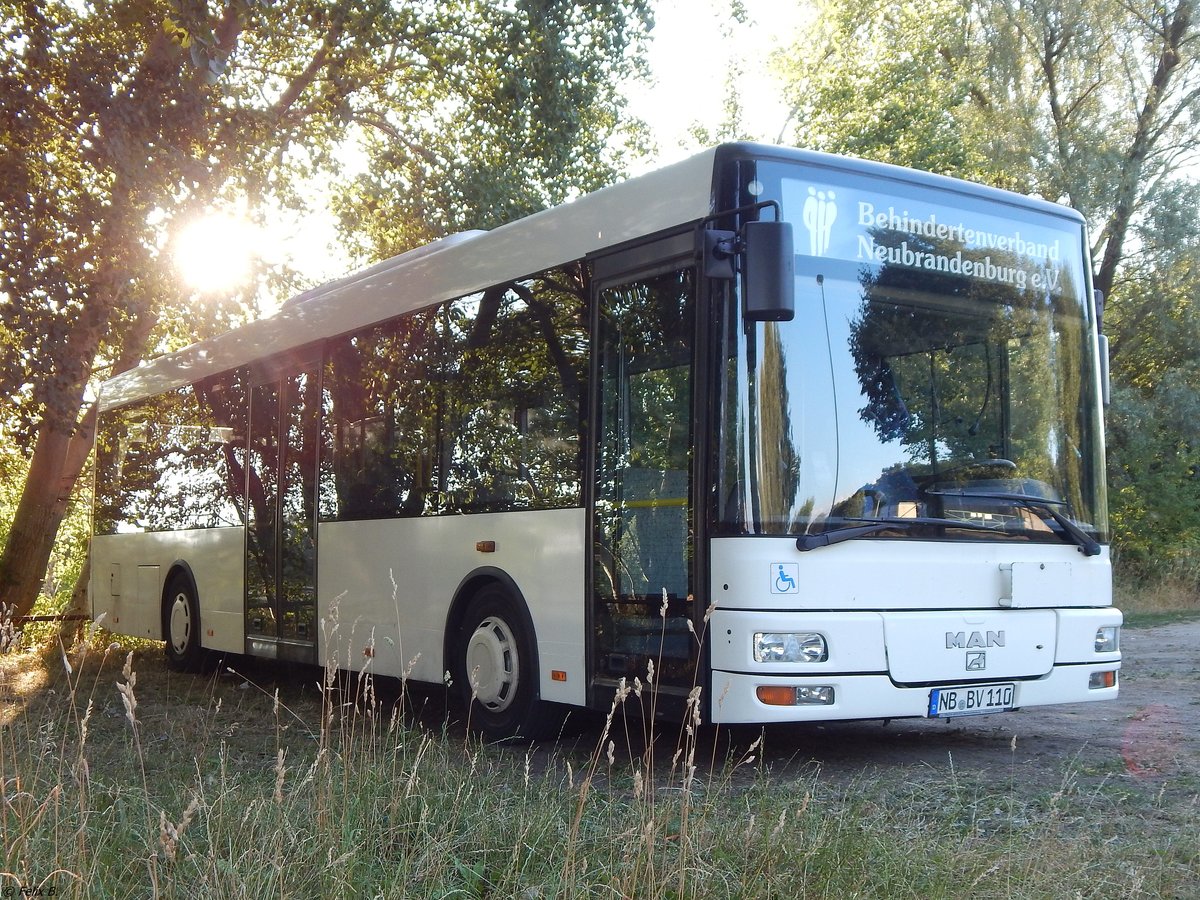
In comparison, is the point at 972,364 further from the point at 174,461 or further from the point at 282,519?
the point at 174,461

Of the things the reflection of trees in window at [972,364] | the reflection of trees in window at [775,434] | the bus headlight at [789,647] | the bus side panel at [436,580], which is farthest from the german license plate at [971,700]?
the bus side panel at [436,580]

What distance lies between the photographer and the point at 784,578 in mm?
6809

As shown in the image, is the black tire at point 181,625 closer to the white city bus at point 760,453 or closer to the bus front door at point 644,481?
the white city bus at point 760,453

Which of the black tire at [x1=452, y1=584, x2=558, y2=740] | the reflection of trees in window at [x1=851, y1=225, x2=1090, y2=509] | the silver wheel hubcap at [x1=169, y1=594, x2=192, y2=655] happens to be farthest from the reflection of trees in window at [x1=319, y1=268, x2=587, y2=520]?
the silver wheel hubcap at [x1=169, y1=594, x2=192, y2=655]

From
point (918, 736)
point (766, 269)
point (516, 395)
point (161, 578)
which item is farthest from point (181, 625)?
point (766, 269)

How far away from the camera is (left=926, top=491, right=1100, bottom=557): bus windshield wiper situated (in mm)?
7559

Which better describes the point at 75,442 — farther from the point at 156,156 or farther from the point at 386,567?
the point at 386,567

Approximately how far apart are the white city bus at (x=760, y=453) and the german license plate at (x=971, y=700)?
0.05 ft

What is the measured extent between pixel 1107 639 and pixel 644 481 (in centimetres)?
292

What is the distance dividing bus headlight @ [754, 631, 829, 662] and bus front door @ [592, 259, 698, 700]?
430mm

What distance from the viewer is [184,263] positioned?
16.6 meters

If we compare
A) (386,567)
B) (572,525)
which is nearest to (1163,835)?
(572,525)

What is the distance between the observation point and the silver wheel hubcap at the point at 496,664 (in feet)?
28.1

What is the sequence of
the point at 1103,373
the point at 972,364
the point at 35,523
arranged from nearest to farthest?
1. the point at 972,364
2. the point at 1103,373
3. the point at 35,523
